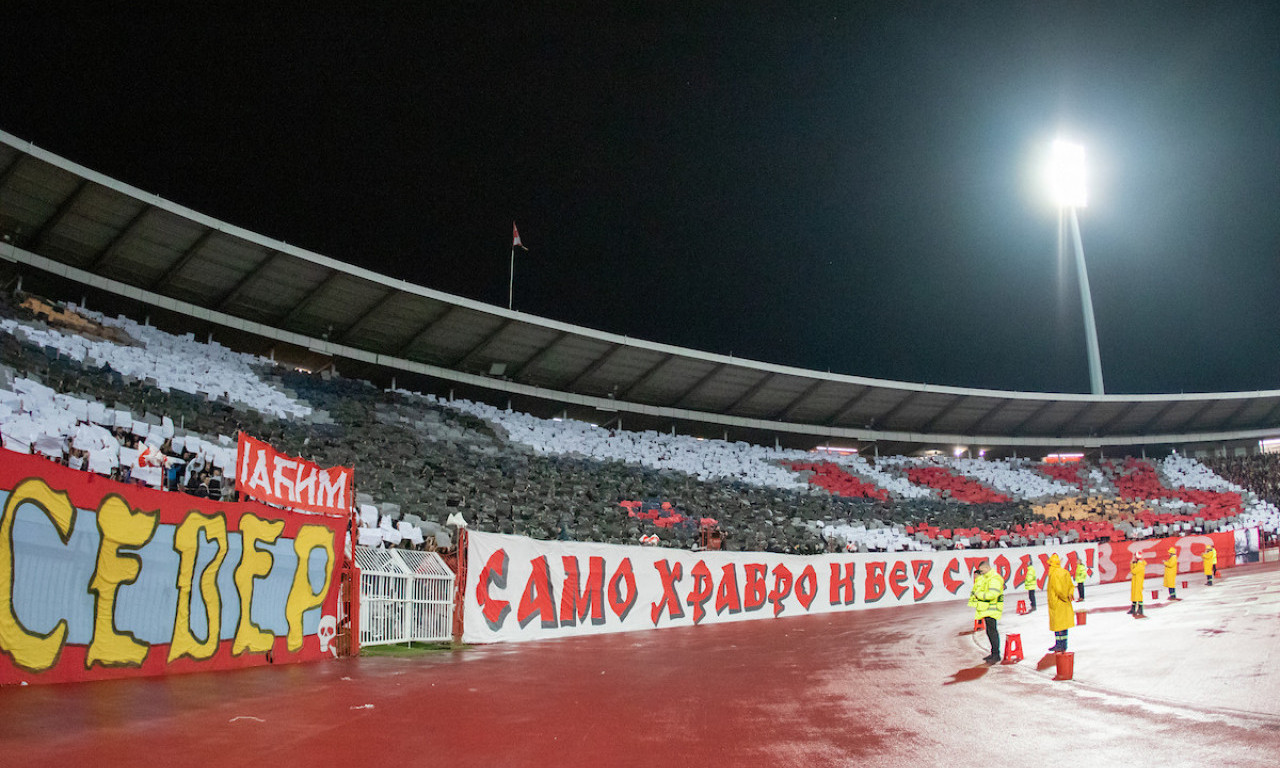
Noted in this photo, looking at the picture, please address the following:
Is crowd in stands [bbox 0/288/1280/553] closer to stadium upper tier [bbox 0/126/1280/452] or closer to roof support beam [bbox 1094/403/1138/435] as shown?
stadium upper tier [bbox 0/126/1280/452]

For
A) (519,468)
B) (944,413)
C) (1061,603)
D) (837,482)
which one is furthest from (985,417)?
(1061,603)

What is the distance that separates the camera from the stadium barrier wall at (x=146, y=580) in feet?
28.5

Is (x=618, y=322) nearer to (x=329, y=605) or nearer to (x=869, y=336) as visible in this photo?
(x=869, y=336)

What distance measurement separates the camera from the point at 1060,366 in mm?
57875

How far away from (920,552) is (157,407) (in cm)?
2543

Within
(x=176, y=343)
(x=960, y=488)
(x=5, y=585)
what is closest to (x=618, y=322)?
(x=960, y=488)

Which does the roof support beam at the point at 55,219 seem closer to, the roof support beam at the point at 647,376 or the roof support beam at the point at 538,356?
the roof support beam at the point at 538,356

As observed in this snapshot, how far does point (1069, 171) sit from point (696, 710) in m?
48.8

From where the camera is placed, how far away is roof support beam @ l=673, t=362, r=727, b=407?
37222 mm

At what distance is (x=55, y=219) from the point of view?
2303 centimetres

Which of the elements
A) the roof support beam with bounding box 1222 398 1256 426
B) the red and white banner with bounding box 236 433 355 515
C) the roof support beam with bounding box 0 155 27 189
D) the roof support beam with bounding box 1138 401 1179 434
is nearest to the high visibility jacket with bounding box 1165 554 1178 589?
the red and white banner with bounding box 236 433 355 515

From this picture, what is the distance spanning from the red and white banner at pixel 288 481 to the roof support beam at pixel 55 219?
47.2ft

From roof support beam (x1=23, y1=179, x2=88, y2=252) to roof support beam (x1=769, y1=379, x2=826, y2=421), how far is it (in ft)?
97.8

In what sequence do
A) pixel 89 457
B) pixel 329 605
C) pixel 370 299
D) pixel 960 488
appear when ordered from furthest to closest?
1. pixel 960 488
2. pixel 370 299
3. pixel 89 457
4. pixel 329 605
